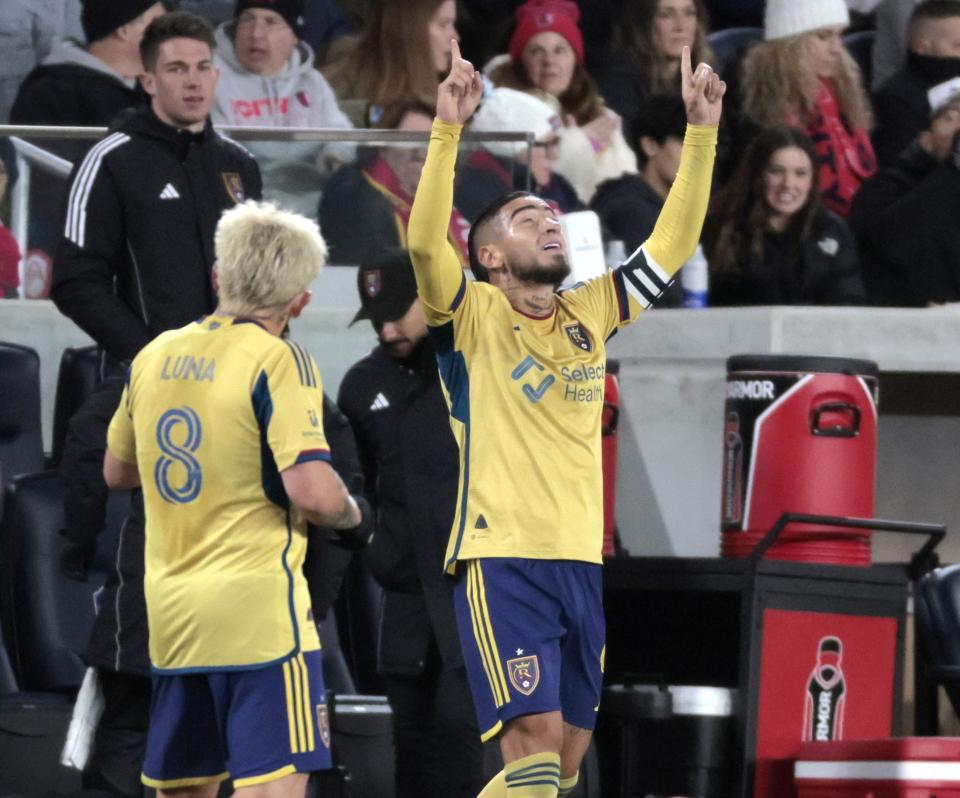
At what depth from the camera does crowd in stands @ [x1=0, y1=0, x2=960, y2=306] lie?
24.6ft

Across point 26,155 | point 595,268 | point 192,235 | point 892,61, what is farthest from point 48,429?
point 892,61

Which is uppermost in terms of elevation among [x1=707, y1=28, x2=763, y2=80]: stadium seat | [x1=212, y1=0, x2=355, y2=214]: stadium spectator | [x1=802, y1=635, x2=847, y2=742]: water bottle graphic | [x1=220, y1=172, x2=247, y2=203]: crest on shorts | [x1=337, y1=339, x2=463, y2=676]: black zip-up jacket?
[x1=707, y1=28, x2=763, y2=80]: stadium seat

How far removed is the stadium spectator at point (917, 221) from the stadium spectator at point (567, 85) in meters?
1.04

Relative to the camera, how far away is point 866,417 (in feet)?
21.6

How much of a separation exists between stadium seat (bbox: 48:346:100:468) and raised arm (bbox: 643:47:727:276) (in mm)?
2229

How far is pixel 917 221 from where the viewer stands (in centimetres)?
841

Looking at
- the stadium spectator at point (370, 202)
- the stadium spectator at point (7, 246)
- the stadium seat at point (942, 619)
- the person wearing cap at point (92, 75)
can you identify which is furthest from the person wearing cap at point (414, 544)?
the person wearing cap at point (92, 75)

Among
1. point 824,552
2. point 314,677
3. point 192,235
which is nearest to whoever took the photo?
point 314,677

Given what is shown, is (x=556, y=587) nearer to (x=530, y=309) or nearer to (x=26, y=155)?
(x=530, y=309)

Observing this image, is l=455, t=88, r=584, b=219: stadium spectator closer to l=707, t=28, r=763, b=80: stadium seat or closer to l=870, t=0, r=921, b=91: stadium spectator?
l=707, t=28, r=763, b=80: stadium seat

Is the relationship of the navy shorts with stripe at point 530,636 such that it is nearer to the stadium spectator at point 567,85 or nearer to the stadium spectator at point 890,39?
the stadium spectator at point 567,85

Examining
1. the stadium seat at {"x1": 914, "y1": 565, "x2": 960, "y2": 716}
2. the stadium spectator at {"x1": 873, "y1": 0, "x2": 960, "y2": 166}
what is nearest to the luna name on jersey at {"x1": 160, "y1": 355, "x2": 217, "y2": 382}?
the stadium seat at {"x1": 914, "y1": 565, "x2": 960, "y2": 716}

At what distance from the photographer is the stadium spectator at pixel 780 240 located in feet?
26.7

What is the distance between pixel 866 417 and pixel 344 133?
2061mm
